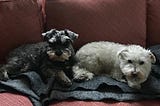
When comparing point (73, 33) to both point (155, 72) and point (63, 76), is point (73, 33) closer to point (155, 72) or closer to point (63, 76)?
point (63, 76)

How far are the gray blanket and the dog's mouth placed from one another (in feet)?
0.50

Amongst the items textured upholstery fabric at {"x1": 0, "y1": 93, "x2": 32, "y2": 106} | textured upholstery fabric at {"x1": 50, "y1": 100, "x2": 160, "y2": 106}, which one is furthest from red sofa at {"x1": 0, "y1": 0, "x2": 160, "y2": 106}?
textured upholstery fabric at {"x1": 50, "y1": 100, "x2": 160, "y2": 106}

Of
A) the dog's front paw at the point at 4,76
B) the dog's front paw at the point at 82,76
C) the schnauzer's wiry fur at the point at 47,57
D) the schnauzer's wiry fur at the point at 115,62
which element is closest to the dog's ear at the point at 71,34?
the schnauzer's wiry fur at the point at 47,57

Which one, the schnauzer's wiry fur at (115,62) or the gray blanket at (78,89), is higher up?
the schnauzer's wiry fur at (115,62)

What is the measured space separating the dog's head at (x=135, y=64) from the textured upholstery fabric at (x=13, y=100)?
0.64 metres

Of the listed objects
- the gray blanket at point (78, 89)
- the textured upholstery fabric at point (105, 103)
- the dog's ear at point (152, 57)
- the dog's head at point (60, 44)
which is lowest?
the textured upholstery fabric at point (105, 103)

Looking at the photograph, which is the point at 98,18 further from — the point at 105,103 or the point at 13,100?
the point at 13,100

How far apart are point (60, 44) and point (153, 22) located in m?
0.77

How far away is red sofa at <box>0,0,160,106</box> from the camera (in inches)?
92.7

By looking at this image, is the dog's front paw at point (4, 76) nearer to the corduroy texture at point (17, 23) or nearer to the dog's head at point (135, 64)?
the corduroy texture at point (17, 23)

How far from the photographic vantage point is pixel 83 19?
242cm

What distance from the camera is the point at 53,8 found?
2.44 m

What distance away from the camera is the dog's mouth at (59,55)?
2158 millimetres

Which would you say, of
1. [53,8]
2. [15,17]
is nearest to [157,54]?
[53,8]
